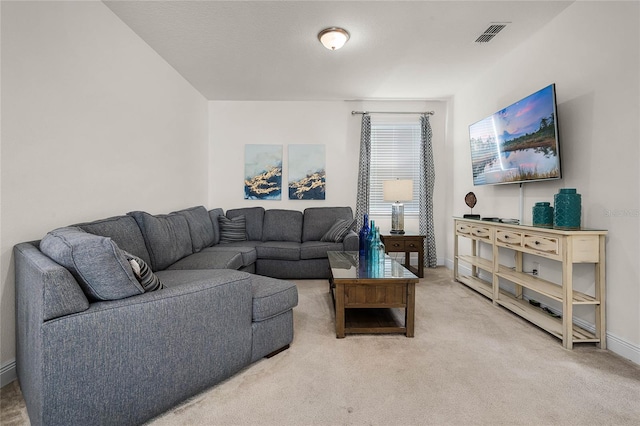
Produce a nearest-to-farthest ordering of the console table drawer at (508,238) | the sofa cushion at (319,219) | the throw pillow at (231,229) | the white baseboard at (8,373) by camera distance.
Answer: the white baseboard at (8,373)
the console table drawer at (508,238)
the throw pillow at (231,229)
the sofa cushion at (319,219)

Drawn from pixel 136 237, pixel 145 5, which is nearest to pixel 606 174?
pixel 136 237

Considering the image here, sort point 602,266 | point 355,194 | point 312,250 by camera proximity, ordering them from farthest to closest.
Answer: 1. point 355,194
2. point 312,250
3. point 602,266

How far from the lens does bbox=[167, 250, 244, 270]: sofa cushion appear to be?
2.60 metres

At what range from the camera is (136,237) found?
2.26 meters

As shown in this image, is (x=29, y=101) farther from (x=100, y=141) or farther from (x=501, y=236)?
(x=501, y=236)

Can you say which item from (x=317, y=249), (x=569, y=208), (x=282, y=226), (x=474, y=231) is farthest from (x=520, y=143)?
(x=282, y=226)

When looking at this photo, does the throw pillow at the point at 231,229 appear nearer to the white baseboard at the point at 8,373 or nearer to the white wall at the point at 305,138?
the white wall at the point at 305,138

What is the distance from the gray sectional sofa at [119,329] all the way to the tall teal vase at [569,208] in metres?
2.10

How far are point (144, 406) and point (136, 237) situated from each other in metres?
1.36

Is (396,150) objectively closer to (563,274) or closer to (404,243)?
(404,243)

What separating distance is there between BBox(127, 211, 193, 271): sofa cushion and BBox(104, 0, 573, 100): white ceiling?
1.75 meters

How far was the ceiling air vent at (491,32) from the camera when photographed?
2590 mm

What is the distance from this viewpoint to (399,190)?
4.02 meters

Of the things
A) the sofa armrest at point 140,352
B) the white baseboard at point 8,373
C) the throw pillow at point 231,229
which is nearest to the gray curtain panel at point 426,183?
the throw pillow at point 231,229
